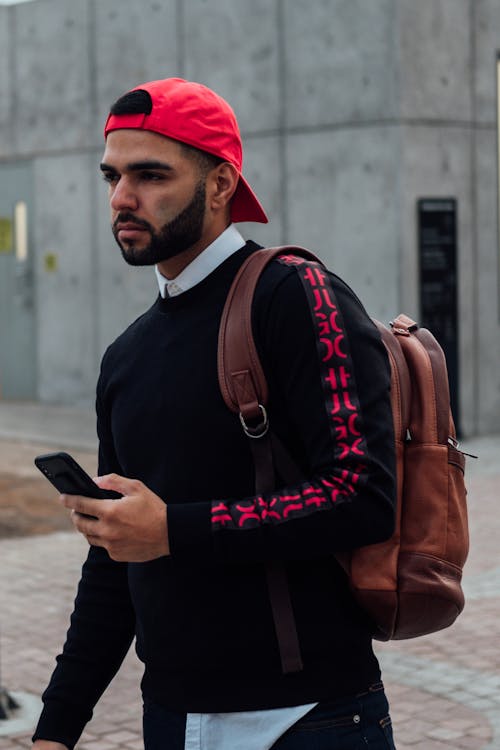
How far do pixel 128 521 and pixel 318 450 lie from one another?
0.32m

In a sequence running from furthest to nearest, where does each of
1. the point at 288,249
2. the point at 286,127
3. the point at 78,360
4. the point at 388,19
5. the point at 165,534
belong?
the point at 78,360 < the point at 286,127 < the point at 388,19 < the point at 288,249 < the point at 165,534

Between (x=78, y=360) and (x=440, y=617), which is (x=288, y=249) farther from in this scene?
(x=78, y=360)

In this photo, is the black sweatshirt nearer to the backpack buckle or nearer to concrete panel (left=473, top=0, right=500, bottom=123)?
the backpack buckle

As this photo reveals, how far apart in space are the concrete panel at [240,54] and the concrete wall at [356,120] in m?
0.02

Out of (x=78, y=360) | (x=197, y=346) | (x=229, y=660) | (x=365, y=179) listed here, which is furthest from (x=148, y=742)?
(x=78, y=360)

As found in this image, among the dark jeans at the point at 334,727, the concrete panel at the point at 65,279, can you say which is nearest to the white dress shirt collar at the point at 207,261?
the dark jeans at the point at 334,727

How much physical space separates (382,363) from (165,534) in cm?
45

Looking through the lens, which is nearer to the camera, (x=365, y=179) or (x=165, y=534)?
(x=165, y=534)

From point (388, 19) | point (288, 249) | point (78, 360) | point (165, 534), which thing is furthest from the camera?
point (78, 360)

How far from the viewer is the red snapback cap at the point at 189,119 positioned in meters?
2.44

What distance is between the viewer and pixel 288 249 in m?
2.46

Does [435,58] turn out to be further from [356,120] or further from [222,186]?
[222,186]

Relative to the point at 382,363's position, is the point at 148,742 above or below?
below

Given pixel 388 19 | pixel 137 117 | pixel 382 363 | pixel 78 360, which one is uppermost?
pixel 388 19
